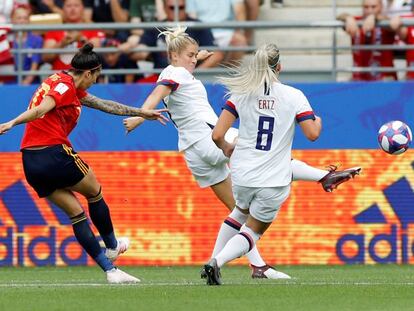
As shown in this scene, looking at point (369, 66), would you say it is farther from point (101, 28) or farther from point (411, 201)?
point (101, 28)

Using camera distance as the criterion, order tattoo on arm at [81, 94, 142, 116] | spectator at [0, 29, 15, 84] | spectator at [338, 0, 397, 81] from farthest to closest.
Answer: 1. spectator at [0, 29, 15, 84]
2. spectator at [338, 0, 397, 81]
3. tattoo on arm at [81, 94, 142, 116]

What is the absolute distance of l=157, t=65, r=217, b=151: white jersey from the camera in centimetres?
1151

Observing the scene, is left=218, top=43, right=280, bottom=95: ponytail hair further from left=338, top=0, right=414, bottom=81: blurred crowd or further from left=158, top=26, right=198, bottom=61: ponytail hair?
left=338, top=0, right=414, bottom=81: blurred crowd

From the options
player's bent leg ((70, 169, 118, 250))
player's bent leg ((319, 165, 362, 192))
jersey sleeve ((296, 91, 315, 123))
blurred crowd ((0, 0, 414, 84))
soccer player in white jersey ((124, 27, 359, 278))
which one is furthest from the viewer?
blurred crowd ((0, 0, 414, 84))

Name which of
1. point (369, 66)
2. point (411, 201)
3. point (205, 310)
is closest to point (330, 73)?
point (369, 66)

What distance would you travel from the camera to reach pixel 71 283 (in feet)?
36.0

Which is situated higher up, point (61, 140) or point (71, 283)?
point (61, 140)

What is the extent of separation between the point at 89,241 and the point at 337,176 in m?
2.19

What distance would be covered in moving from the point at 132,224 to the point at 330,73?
3.08m

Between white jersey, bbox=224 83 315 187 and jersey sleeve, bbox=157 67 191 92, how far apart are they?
147cm

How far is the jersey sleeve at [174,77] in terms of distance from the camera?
1126 cm

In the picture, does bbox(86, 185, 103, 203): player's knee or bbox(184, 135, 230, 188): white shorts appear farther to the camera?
bbox(184, 135, 230, 188): white shorts

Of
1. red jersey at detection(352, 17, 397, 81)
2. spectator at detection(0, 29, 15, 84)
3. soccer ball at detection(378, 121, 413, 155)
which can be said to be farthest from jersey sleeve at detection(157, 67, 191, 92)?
spectator at detection(0, 29, 15, 84)

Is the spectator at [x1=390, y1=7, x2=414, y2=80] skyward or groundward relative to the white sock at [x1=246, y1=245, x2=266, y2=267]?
skyward
